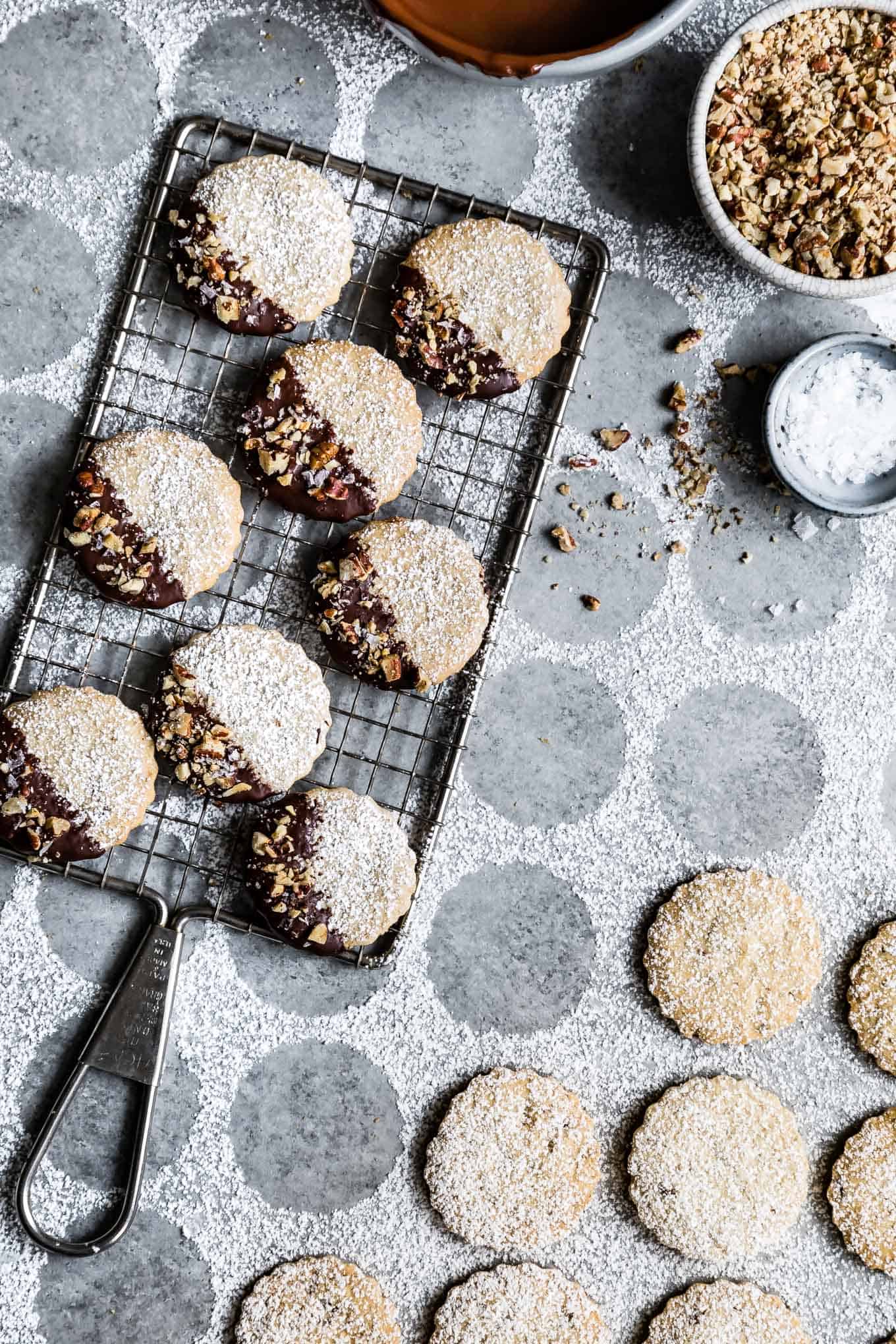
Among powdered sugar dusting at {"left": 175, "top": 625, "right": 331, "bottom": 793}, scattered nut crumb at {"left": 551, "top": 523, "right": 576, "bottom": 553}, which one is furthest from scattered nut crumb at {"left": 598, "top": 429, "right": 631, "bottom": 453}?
powdered sugar dusting at {"left": 175, "top": 625, "right": 331, "bottom": 793}

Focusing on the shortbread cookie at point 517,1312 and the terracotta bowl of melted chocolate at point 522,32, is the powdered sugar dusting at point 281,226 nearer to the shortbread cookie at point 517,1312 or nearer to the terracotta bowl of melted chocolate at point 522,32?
the terracotta bowl of melted chocolate at point 522,32

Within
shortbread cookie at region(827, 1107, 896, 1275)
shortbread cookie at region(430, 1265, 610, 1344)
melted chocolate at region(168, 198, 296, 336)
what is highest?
melted chocolate at region(168, 198, 296, 336)

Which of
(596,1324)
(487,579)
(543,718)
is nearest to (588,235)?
(487,579)

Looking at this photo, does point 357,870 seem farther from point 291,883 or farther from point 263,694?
point 263,694

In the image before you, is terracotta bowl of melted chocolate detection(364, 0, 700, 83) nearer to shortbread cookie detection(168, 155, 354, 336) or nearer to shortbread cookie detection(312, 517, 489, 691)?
shortbread cookie detection(168, 155, 354, 336)

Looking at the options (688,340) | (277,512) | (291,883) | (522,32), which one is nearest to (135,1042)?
(291,883)

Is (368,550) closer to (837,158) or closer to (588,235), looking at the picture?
(588,235)
